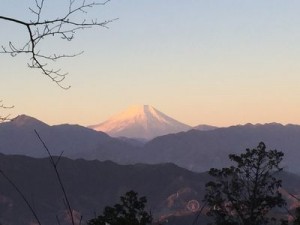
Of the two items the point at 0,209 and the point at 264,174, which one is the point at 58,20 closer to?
the point at 264,174

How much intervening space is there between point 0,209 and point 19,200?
10.8 meters

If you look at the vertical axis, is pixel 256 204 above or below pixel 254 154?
below

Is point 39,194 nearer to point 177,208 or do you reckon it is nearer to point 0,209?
point 0,209

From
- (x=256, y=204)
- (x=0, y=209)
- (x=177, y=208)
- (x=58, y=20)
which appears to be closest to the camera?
(x=58, y=20)

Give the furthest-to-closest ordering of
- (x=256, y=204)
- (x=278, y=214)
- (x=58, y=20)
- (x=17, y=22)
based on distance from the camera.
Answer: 1. (x=278, y=214)
2. (x=256, y=204)
3. (x=58, y=20)
4. (x=17, y=22)

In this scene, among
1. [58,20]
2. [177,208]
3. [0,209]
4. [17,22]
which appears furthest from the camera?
[177,208]

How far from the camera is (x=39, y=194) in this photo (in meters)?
190

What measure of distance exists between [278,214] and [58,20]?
467ft

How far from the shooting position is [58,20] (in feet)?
11.9

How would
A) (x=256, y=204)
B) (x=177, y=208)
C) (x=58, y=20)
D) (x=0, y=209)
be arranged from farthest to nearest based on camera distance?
1. (x=177, y=208)
2. (x=0, y=209)
3. (x=256, y=204)
4. (x=58, y=20)

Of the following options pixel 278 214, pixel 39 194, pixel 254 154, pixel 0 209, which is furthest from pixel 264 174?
pixel 39 194

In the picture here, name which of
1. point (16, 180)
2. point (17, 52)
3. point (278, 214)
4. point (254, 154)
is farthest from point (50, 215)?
point (17, 52)

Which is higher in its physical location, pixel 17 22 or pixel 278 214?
pixel 17 22

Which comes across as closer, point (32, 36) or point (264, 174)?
point (32, 36)
